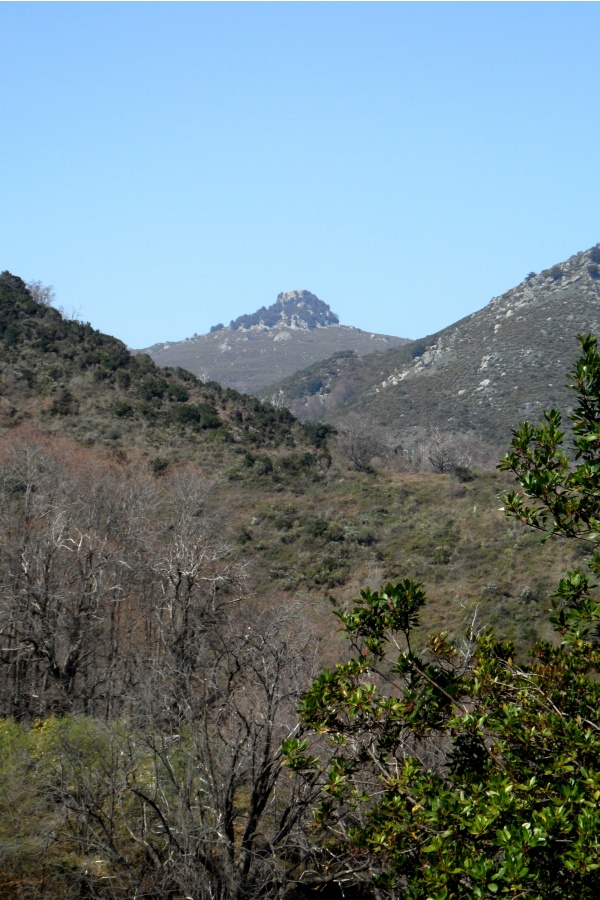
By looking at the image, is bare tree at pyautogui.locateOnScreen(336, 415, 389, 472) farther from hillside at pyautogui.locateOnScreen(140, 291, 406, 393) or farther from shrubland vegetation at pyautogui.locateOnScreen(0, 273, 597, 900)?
hillside at pyautogui.locateOnScreen(140, 291, 406, 393)

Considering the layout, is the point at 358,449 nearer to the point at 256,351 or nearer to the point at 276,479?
the point at 276,479

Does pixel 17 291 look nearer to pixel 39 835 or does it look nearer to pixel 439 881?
pixel 39 835

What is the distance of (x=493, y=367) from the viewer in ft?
229

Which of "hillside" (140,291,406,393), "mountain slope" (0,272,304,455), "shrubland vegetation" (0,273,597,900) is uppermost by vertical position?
"hillside" (140,291,406,393)

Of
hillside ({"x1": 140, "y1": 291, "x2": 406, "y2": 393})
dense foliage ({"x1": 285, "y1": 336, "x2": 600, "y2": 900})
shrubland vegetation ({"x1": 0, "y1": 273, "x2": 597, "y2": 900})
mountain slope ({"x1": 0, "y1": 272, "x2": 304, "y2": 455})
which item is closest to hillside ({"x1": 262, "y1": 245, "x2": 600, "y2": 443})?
shrubland vegetation ({"x1": 0, "y1": 273, "x2": 597, "y2": 900})

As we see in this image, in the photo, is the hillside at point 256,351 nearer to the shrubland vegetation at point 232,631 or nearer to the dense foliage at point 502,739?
the shrubland vegetation at point 232,631

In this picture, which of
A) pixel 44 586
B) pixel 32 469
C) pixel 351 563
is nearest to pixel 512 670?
pixel 44 586

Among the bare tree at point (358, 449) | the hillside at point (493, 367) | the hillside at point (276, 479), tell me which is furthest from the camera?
the hillside at point (493, 367)

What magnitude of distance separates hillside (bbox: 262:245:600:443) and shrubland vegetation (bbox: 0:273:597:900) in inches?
348

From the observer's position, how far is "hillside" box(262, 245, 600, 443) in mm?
63312

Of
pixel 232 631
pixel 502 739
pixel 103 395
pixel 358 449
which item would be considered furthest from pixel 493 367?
pixel 502 739

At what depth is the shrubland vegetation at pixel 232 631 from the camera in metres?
5.35

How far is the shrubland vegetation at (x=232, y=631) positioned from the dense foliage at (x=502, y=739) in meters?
0.03

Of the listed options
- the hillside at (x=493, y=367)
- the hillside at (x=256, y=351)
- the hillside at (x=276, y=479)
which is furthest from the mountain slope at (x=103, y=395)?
the hillside at (x=256, y=351)
